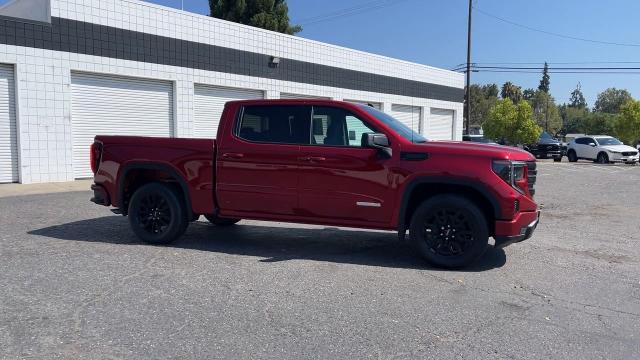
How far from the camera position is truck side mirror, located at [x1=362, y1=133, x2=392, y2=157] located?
5.95 metres

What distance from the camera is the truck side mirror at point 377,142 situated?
5.95 metres

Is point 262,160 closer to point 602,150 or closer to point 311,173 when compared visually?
point 311,173

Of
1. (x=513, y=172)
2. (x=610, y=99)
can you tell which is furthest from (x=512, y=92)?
(x=513, y=172)

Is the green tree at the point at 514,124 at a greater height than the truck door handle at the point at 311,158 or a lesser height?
greater

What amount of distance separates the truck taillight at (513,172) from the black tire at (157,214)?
402 cm

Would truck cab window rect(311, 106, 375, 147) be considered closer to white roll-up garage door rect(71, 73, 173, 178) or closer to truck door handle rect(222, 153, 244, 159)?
truck door handle rect(222, 153, 244, 159)

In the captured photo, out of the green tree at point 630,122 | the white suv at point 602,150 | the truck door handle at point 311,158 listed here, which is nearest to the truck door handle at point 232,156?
the truck door handle at point 311,158

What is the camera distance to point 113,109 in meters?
15.8

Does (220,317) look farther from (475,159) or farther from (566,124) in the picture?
(566,124)

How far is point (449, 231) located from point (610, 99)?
14289 centimetres

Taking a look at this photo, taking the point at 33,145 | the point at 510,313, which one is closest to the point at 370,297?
the point at 510,313

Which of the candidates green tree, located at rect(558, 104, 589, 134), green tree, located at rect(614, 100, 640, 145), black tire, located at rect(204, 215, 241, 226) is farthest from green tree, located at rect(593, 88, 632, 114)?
black tire, located at rect(204, 215, 241, 226)

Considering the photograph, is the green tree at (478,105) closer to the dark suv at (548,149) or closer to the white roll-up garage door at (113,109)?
the dark suv at (548,149)

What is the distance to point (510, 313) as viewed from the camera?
15.3ft
